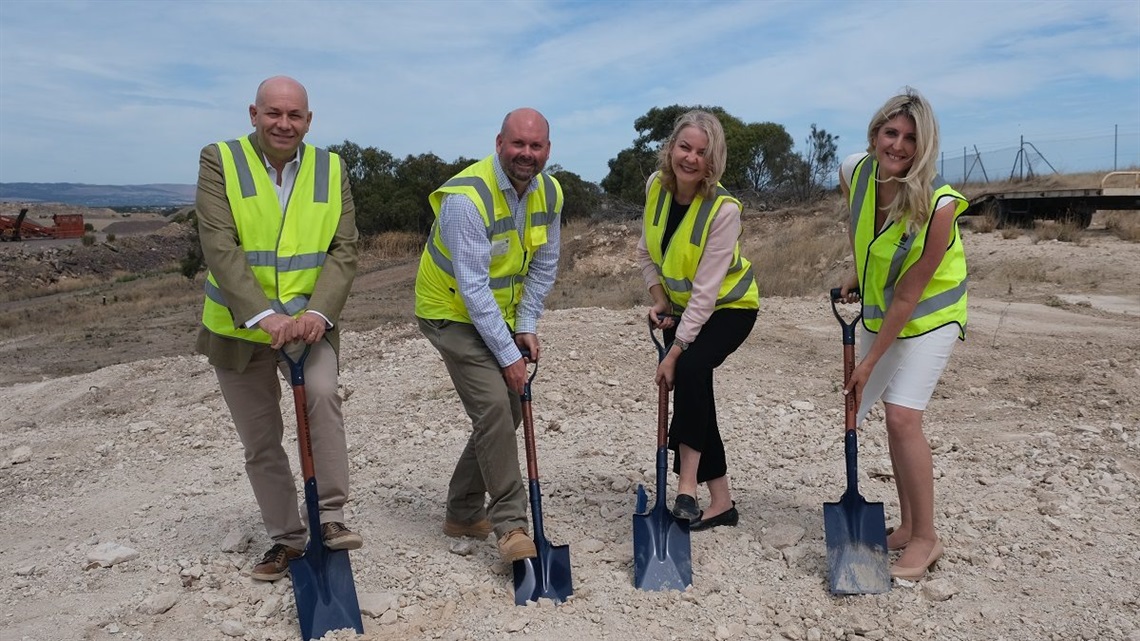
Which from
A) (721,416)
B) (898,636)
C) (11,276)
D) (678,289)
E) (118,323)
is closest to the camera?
(898,636)

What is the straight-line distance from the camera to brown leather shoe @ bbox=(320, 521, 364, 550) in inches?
141

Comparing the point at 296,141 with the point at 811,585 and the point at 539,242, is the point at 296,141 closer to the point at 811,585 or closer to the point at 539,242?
the point at 539,242

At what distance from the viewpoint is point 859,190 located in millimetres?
3668

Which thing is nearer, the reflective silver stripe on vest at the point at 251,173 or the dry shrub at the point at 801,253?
the reflective silver stripe on vest at the point at 251,173

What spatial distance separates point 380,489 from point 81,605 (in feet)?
5.24

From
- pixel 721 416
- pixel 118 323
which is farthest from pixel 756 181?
pixel 721 416

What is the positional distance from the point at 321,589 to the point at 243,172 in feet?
5.32

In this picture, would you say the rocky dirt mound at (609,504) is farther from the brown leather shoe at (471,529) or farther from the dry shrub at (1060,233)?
the dry shrub at (1060,233)

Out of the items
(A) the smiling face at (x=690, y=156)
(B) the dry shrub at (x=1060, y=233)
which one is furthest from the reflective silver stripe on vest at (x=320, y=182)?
(B) the dry shrub at (x=1060, y=233)

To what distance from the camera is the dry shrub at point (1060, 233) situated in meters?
13.9

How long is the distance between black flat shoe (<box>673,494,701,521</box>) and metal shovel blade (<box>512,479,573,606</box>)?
0.54 m

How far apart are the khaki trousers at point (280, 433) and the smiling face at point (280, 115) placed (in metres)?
0.78

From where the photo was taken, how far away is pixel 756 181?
84.7ft

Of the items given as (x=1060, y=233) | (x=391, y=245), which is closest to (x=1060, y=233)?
(x=1060, y=233)
